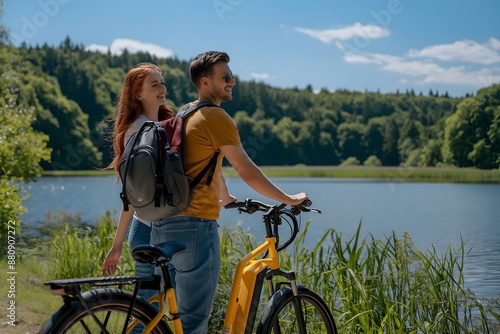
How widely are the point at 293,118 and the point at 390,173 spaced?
2914cm

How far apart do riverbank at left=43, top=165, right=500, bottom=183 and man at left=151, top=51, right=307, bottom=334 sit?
181 feet

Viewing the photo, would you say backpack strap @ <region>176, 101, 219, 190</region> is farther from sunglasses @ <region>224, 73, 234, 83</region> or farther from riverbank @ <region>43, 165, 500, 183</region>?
riverbank @ <region>43, 165, 500, 183</region>

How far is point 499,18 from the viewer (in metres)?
126

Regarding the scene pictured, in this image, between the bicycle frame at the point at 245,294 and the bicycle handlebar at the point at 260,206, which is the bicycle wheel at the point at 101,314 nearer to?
the bicycle frame at the point at 245,294

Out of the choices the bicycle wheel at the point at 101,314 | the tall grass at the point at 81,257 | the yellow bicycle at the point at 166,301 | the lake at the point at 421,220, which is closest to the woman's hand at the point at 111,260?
the yellow bicycle at the point at 166,301

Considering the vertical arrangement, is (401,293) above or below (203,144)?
below

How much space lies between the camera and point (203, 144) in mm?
2654

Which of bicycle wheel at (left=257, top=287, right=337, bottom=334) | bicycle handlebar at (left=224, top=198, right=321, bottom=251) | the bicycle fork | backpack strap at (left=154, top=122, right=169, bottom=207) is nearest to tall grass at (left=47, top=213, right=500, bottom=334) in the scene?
bicycle wheel at (left=257, top=287, right=337, bottom=334)

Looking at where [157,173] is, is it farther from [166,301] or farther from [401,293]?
[401,293]

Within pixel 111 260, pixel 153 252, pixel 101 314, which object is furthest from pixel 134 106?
pixel 101 314

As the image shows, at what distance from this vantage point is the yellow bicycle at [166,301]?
231cm

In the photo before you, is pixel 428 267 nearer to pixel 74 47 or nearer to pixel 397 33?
pixel 74 47

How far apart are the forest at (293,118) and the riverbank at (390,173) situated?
1170 millimetres

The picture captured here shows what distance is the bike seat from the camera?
245cm
